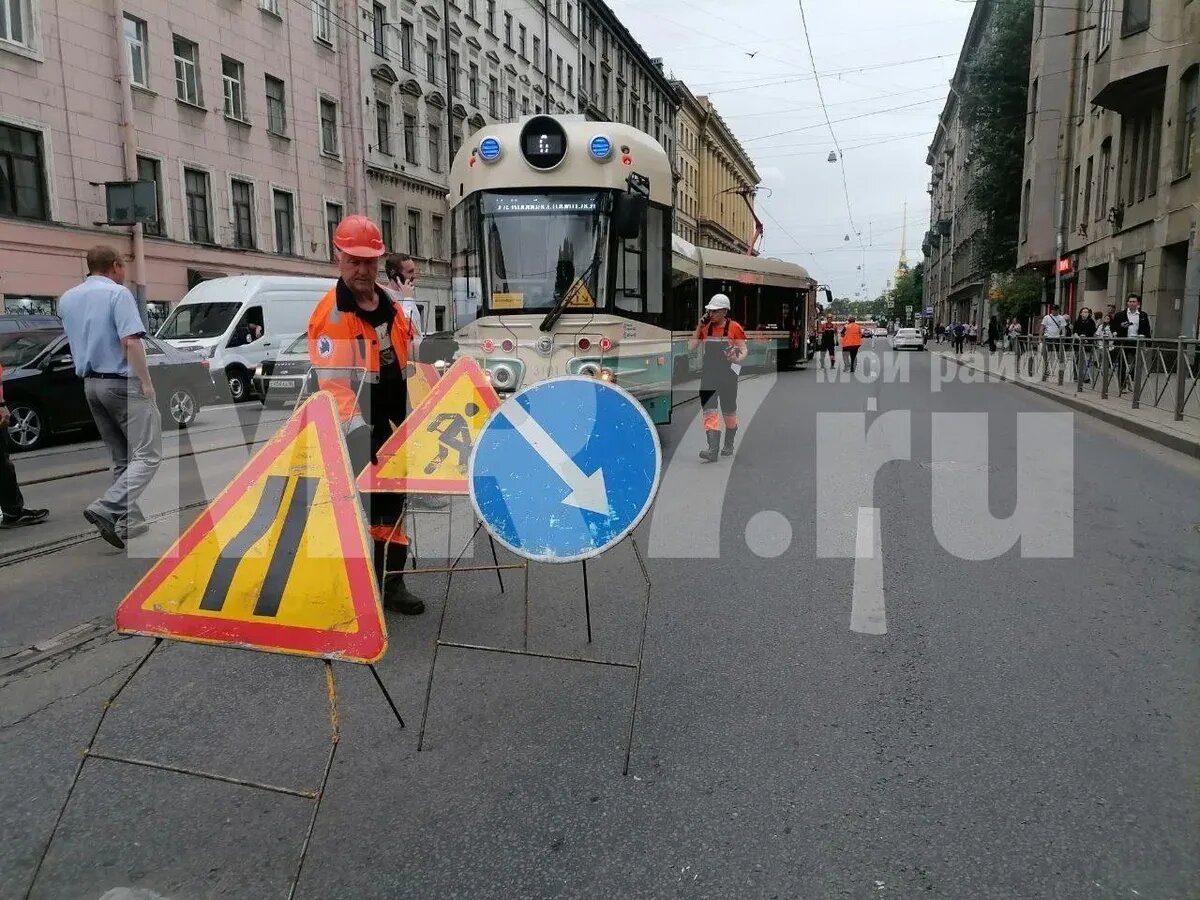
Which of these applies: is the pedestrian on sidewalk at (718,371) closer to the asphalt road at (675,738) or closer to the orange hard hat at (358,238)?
the asphalt road at (675,738)

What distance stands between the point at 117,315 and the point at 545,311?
14.8ft

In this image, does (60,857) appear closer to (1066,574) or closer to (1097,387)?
(1066,574)

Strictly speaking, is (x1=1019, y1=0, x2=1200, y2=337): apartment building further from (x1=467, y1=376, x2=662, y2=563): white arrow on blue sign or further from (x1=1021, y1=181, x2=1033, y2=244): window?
(x1=467, y1=376, x2=662, y2=563): white arrow on blue sign

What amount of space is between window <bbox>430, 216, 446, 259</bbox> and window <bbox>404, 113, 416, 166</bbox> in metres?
2.62

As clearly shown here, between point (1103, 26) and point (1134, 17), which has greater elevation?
point (1103, 26)

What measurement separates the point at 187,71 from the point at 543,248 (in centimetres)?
2022

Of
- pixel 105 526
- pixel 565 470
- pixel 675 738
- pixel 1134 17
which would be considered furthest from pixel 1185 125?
pixel 105 526

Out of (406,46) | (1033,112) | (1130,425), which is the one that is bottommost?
(1130,425)

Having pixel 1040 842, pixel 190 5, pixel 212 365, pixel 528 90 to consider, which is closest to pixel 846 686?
pixel 1040 842

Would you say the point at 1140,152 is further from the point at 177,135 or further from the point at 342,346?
the point at 342,346

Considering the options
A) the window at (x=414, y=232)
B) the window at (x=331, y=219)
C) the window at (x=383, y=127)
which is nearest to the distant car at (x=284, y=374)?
the window at (x=331, y=219)

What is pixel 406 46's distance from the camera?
3566 centimetres

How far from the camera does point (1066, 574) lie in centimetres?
559

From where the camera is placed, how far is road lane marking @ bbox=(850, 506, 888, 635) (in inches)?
184
